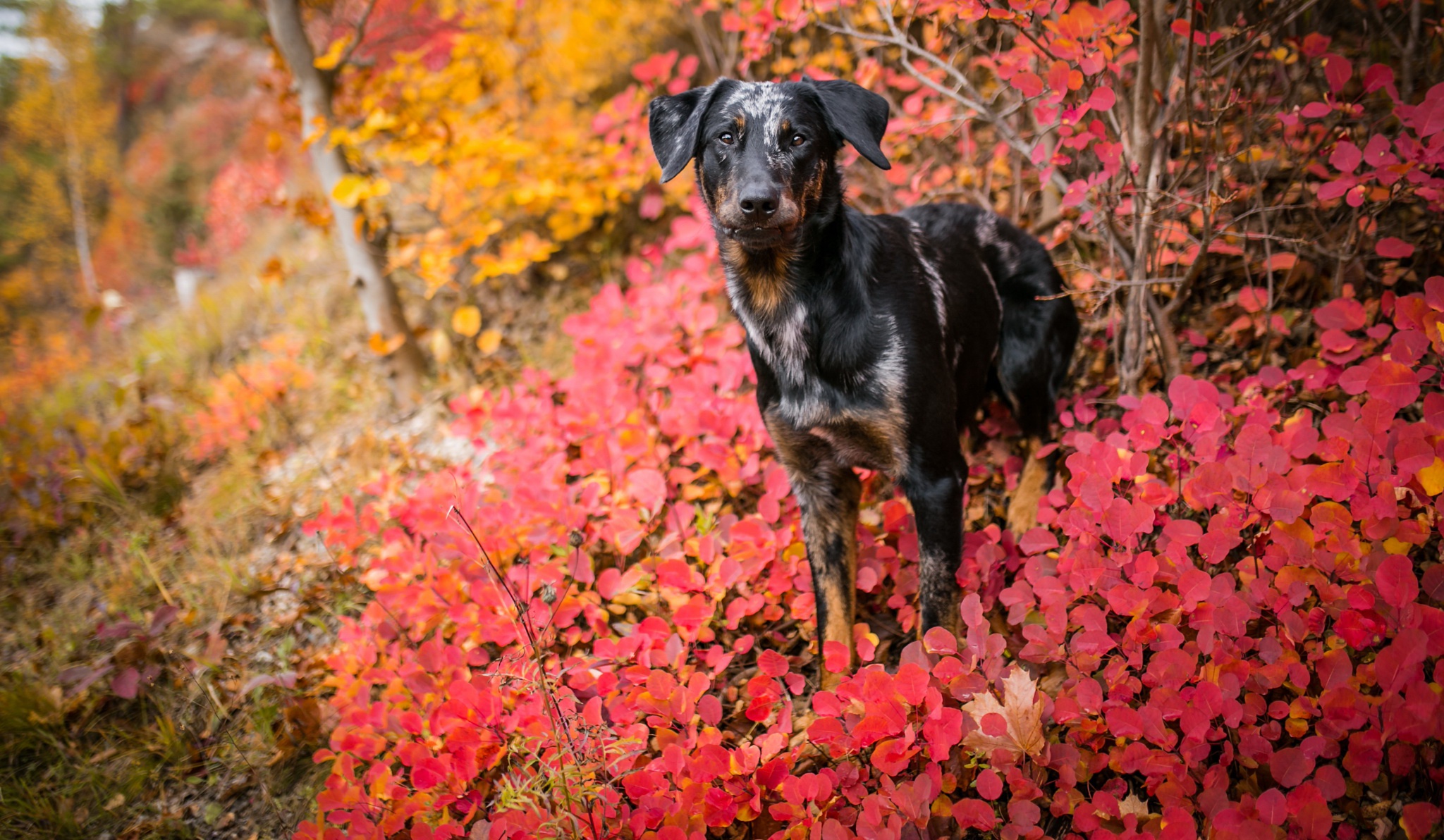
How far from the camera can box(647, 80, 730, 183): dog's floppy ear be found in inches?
101

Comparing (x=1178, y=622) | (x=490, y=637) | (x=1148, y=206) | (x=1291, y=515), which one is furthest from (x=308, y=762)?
(x=1148, y=206)

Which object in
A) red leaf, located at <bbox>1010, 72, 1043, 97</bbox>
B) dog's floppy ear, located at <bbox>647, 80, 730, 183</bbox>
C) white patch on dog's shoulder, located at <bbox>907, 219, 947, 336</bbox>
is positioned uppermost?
dog's floppy ear, located at <bbox>647, 80, 730, 183</bbox>

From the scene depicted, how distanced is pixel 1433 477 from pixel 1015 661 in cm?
119

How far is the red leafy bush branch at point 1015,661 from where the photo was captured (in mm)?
1791

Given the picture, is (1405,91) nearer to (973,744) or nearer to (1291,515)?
(1291,515)

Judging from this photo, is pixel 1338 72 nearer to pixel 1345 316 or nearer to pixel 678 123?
pixel 1345 316

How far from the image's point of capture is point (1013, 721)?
1894mm

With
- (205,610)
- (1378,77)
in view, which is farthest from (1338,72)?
(205,610)

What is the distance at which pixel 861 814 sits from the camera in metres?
1.80

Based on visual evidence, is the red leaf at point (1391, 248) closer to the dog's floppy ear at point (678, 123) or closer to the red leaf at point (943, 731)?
the red leaf at point (943, 731)

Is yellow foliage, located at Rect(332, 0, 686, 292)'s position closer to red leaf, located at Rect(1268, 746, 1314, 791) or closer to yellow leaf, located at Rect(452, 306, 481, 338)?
yellow leaf, located at Rect(452, 306, 481, 338)

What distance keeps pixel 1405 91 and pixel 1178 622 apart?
2420 mm

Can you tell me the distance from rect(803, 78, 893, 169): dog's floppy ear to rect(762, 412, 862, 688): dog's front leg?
99cm

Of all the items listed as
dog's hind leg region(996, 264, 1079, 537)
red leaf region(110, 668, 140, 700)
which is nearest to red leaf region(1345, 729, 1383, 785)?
dog's hind leg region(996, 264, 1079, 537)
